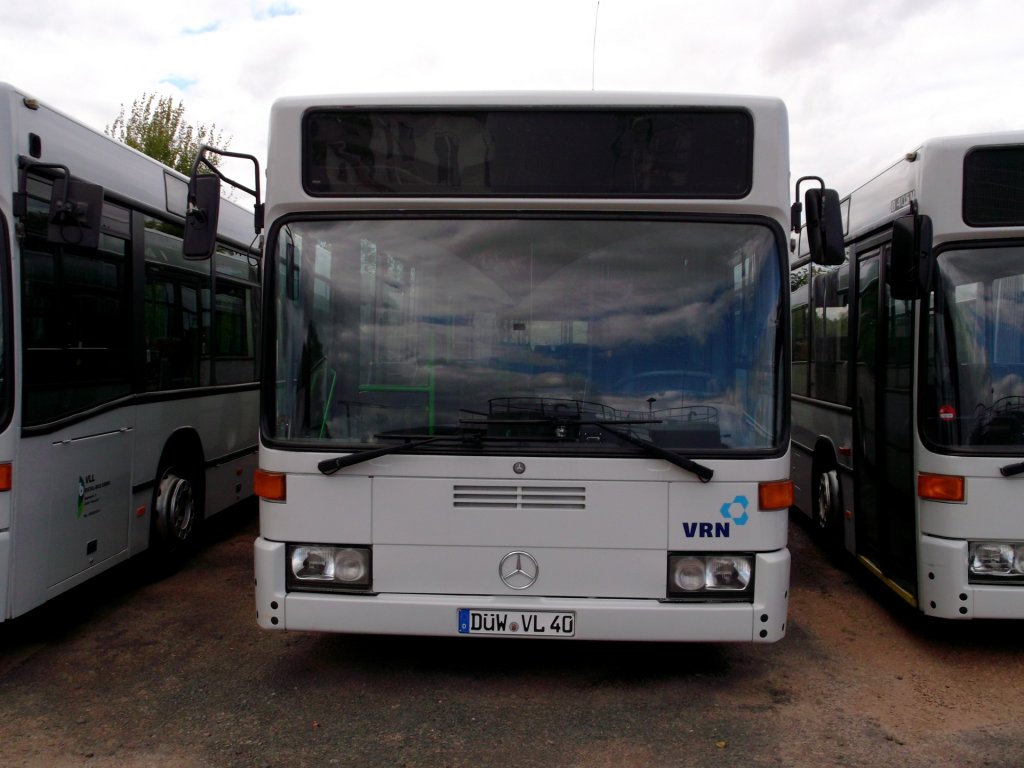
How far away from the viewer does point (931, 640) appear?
5.92m

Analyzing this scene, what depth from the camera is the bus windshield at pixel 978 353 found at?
524 cm

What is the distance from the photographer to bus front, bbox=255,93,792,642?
448cm

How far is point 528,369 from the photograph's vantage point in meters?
4.48

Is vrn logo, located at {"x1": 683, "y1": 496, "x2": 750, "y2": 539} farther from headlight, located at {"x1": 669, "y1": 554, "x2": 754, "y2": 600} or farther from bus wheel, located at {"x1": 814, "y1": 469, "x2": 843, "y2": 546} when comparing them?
bus wheel, located at {"x1": 814, "y1": 469, "x2": 843, "y2": 546}

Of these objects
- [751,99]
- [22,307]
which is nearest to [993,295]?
[751,99]

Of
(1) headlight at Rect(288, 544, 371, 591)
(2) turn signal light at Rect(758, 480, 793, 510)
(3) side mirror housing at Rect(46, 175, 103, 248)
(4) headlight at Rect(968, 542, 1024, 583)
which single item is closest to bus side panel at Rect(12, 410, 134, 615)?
(3) side mirror housing at Rect(46, 175, 103, 248)

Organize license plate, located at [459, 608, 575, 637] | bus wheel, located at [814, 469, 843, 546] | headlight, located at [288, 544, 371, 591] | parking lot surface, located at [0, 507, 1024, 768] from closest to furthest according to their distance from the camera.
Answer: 1. parking lot surface, located at [0, 507, 1024, 768]
2. license plate, located at [459, 608, 575, 637]
3. headlight, located at [288, 544, 371, 591]
4. bus wheel, located at [814, 469, 843, 546]

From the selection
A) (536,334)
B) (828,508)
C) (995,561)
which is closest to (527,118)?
(536,334)

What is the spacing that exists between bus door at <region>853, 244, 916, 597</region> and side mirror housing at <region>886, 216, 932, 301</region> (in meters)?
0.40

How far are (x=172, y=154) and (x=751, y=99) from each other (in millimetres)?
21209

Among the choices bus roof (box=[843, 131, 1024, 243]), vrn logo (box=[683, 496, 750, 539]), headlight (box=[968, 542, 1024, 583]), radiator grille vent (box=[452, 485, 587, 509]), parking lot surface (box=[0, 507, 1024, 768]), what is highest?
bus roof (box=[843, 131, 1024, 243])

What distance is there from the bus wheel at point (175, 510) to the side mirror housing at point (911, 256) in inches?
208

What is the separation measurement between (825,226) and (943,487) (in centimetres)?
173

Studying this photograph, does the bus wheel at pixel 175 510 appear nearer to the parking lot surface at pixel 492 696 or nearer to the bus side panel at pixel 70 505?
the bus side panel at pixel 70 505
